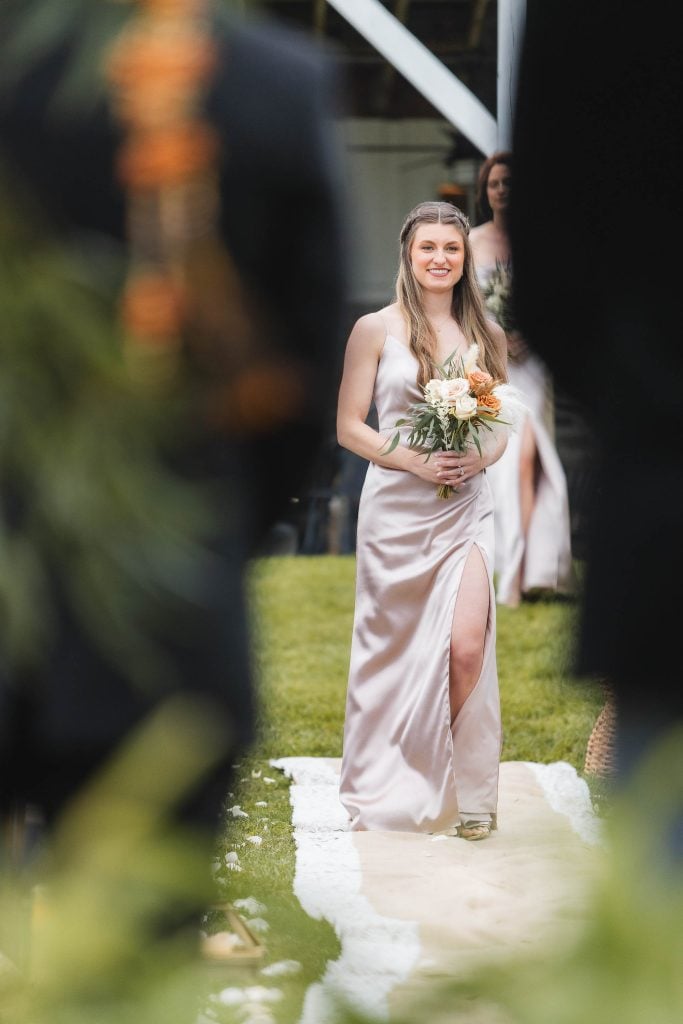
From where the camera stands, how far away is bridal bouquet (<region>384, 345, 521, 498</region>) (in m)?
4.10

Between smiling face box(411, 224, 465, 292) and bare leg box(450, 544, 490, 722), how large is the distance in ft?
2.61

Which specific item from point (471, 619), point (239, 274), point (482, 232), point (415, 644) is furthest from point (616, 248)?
point (482, 232)

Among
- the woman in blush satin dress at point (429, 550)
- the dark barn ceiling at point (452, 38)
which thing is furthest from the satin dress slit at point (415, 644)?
Result: the dark barn ceiling at point (452, 38)

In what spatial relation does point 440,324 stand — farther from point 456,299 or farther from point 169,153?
point 169,153

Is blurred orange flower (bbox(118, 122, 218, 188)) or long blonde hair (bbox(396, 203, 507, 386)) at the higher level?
long blonde hair (bbox(396, 203, 507, 386))

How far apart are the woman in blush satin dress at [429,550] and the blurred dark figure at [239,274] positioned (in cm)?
308

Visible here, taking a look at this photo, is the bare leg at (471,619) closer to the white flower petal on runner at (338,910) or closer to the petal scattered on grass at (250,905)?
the white flower petal on runner at (338,910)

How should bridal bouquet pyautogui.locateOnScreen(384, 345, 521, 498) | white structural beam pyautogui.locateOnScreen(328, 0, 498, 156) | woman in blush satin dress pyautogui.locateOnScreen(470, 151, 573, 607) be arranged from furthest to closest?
woman in blush satin dress pyautogui.locateOnScreen(470, 151, 573, 607) → white structural beam pyautogui.locateOnScreen(328, 0, 498, 156) → bridal bouquet pyautogui.locateOnScreen(384, 345, 521, 498)

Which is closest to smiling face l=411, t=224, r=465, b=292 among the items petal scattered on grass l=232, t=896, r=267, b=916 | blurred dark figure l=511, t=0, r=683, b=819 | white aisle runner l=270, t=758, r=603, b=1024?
Result: white aisle runner l=270, t=758, r=603, b=1024

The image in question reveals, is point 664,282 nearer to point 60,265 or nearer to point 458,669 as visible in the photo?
point 60,265

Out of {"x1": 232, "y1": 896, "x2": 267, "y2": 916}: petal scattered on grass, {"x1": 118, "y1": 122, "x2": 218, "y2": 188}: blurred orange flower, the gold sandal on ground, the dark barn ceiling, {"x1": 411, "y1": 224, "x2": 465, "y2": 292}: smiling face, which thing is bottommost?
the gold sandal on ground

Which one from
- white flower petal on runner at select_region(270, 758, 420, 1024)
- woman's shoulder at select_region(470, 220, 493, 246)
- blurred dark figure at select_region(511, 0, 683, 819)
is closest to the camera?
white flower petal on runner at select_region(270, 758, 420, 1024)

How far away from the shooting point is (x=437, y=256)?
14.0ft

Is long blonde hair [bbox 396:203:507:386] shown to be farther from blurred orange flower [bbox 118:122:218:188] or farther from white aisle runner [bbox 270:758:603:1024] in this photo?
blurred orange flower [bbox 118:122:218:188]
